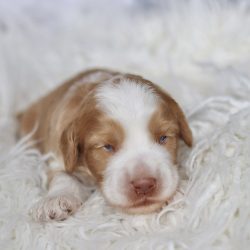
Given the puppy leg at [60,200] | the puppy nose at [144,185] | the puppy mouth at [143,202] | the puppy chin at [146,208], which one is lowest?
the puppy leg at [60,200]

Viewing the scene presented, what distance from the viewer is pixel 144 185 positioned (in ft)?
6.04

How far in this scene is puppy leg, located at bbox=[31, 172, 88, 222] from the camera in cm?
196

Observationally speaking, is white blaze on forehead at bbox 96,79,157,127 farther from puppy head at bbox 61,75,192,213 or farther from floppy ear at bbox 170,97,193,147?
floppy ear at bbox 170,97,193,147

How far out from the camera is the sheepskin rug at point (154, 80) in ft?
5.97

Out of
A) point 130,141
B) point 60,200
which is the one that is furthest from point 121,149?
point 60,200

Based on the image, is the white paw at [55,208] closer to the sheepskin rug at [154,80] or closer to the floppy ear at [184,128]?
the sheepskin rug at [154,80]

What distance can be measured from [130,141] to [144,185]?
7.1 inches

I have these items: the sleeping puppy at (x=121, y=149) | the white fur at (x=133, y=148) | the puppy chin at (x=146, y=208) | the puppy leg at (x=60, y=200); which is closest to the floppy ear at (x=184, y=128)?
the sleeping puppy at (x=121, y=149)

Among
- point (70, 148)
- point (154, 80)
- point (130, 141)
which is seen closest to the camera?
A: point (130, 141)

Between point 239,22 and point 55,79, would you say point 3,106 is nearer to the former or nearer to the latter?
point 55,79

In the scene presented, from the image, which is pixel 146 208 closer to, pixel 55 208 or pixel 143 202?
pixel 143 202

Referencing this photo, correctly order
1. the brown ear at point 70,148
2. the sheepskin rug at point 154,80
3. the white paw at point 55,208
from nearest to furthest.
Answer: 1. the sheepskin rug at point 154,80
2. the white paw at point 55,208
3. the brown ear at point 70,148

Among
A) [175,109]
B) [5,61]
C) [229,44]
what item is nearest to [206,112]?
[175,109]

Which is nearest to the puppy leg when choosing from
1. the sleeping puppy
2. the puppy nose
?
the sleeping puppy
